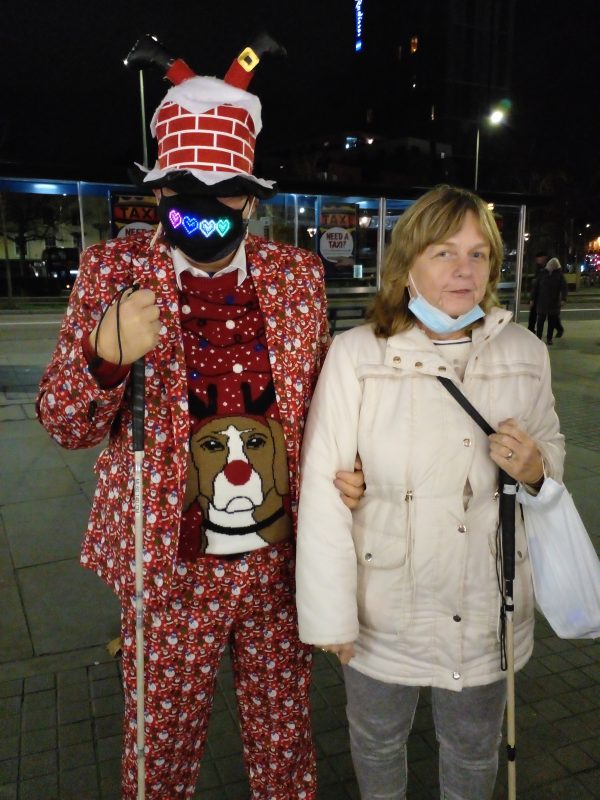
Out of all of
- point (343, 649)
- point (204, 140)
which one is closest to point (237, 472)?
point (343, 649)

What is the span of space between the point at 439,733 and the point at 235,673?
0.68 m

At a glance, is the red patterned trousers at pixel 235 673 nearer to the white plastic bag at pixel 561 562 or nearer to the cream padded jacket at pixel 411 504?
the cream padded jacket at pixel 411 504

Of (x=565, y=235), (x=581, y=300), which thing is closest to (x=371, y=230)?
(x=581, y=300)

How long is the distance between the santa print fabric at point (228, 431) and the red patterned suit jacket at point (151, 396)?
50 millimetres

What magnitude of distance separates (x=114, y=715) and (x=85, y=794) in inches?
17.3

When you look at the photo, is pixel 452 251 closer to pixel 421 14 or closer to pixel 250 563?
→ pixel 250 563

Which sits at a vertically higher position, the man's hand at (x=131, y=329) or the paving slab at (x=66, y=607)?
the man's hand at (x=131, y=329)

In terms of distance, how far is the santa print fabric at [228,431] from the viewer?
1.84 metres

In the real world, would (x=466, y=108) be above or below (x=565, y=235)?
above

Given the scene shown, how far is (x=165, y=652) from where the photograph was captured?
191 centimetres

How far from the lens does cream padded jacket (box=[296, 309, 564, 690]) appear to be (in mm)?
1821

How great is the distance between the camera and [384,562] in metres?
1.87

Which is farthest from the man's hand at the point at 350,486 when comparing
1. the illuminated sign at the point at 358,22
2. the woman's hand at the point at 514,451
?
the illuminated sign at the point at 358,22

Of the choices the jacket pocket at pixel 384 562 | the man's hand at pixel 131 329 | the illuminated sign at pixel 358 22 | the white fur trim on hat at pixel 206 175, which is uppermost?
the illuminated sign at pixel 358 22
